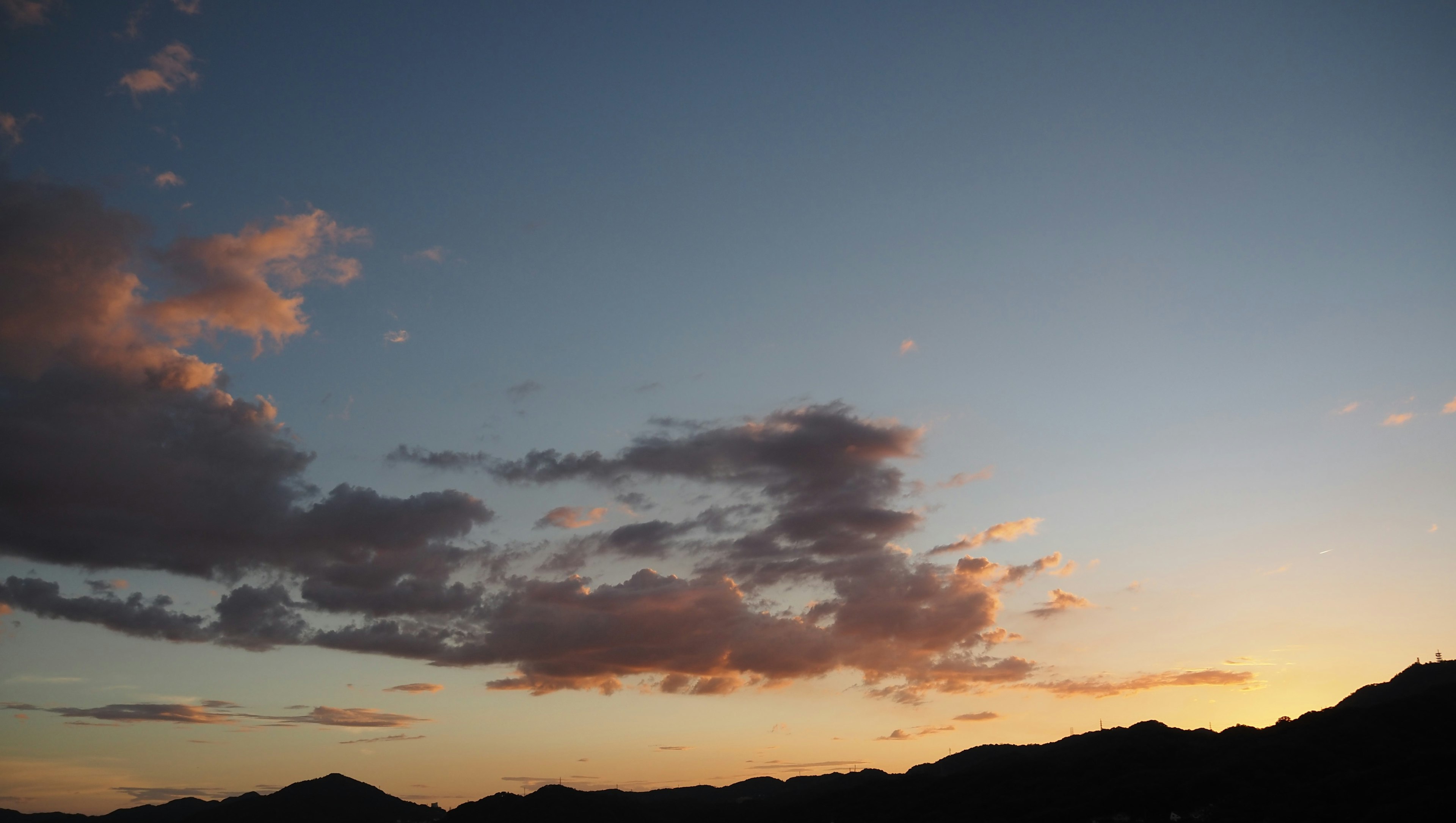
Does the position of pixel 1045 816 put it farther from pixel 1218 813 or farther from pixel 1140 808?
pixel 1218 813

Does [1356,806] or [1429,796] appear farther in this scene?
[1356,806]

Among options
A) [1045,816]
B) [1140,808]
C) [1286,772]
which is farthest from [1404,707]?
[1045,816]

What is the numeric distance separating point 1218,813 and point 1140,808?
2213 cm

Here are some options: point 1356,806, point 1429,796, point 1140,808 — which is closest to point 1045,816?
point 1140,808

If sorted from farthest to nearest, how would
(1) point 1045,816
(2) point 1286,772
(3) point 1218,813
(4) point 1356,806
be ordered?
1. (1) point 1045,816
2. (2) point 1286,772
3. (3) point 1218,813
4. (4) point 1356,806

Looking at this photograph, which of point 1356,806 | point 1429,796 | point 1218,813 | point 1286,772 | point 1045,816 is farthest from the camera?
point 1045,816

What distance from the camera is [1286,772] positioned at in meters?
177

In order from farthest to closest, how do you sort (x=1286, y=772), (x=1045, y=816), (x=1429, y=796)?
1. (x=1045, y=816)
2. (x=1286, y=772)
3. (x=1429, y=796)

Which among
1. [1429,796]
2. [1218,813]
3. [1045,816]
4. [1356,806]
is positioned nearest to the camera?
[1429,796]

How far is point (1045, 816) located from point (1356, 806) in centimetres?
6679

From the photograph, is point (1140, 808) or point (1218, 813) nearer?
point (1218, 813)

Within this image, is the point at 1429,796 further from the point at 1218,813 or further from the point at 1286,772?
the point at 1286,772

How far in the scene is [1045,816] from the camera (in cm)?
19412

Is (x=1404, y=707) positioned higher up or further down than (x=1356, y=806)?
higher up
